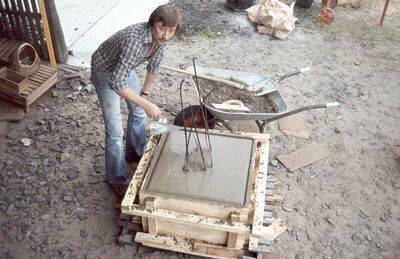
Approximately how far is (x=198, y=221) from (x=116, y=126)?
1.25 m

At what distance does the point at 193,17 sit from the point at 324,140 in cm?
462

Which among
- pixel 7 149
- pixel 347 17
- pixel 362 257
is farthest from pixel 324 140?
pixel 347 17

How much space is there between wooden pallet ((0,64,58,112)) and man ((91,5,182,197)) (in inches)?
66.4

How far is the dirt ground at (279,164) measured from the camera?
3441mm

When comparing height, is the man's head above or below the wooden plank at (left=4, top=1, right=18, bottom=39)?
above

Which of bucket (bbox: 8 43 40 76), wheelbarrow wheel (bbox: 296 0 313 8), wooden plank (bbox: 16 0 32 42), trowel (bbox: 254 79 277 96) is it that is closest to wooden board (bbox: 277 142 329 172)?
trowel (bbox: 254 79 277 96)

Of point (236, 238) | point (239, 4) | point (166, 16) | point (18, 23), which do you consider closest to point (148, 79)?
point (166, 16)

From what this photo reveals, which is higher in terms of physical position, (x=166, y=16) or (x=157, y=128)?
(x=166, y=16)

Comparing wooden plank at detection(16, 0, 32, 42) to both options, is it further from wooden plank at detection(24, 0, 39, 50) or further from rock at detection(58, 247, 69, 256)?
rock at detection(58, 247, 69, 256)

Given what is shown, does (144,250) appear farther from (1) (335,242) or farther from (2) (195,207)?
(1) (335,242)

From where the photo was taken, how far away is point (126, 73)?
2809 mm

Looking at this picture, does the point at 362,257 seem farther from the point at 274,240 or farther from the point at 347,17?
the point at 347,17

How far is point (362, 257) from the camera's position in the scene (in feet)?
11.2

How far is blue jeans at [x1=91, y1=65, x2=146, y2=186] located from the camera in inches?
125
